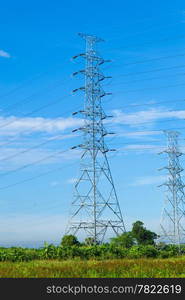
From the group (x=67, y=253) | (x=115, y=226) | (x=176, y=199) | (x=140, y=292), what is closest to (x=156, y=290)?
(x=140, y=292)

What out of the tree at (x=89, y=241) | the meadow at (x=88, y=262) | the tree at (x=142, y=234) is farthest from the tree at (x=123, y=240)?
the tree at (x=142, y=234)

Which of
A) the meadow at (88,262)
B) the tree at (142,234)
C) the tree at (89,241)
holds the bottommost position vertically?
the meadow at (88,262)

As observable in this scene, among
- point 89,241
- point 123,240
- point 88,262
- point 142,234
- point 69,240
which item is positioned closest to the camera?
point 88,262

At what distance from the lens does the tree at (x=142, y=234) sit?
195 feet

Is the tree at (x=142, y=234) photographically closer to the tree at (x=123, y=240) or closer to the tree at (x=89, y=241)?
the tree at (x=123, y=240)

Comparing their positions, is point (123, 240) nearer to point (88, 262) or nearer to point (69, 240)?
point (69, 240)

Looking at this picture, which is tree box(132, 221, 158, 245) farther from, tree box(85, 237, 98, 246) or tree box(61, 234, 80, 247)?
tree box(85, 237, 98, 246)

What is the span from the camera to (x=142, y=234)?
2355 inches

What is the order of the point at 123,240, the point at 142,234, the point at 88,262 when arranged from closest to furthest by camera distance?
the point at 88,262, the point at 123,240, the point at 142,234

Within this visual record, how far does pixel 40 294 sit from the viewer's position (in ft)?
45.2

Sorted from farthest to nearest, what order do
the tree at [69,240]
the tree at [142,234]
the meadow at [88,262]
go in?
the tree at [142,234] < the tree at [69,240] < the meadow at [88,262]

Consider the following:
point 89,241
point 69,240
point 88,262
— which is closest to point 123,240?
point 89,241

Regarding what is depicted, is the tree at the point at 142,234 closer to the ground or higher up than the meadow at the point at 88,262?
higher up

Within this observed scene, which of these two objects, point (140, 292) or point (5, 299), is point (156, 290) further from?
point (5, 299)
